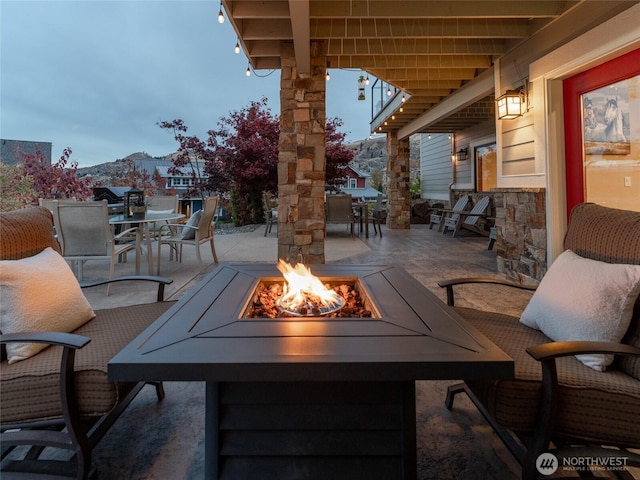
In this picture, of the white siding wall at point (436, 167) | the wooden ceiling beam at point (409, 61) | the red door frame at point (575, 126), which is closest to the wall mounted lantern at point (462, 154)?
the white siding wall at point (436, 167)

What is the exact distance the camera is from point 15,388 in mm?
1169

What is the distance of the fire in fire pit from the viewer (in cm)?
157

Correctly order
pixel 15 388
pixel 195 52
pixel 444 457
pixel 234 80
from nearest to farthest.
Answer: pixel 15 388
pixel 444 457
pixel 195 52
pixel 234 80

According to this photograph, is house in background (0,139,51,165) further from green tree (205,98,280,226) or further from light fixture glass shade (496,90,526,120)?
light fixture glass shade (496,90,526,120)

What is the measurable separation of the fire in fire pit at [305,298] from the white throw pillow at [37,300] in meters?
0.80

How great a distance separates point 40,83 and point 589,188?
3933cm

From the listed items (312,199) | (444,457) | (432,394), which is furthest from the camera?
(312,199)

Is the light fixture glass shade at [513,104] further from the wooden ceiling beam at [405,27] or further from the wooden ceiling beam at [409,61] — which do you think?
the wooden ceiling beam at [409,61]

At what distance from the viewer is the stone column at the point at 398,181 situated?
921 cm

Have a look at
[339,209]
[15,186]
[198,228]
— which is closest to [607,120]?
[198,228]

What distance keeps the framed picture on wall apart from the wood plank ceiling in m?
0.69

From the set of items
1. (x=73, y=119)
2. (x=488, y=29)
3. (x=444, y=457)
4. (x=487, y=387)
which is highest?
(x=73, y=119)

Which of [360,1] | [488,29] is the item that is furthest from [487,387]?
[488,29]

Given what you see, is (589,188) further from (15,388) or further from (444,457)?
(15,388)
